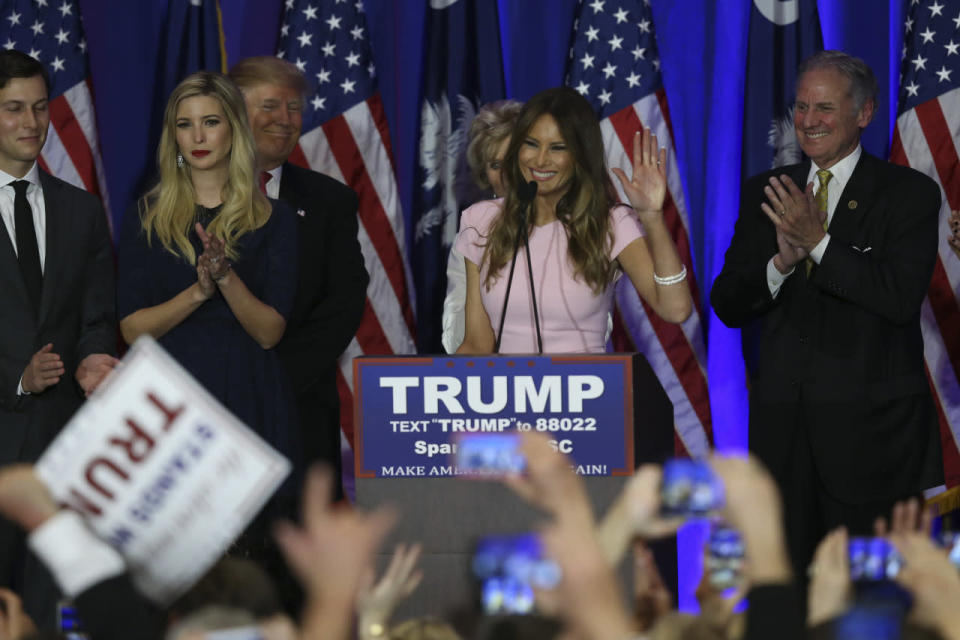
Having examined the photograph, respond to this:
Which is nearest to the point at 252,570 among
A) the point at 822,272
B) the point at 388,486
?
the point at 388,486

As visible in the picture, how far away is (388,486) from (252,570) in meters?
0.76

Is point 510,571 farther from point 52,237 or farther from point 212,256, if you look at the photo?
point 52,237

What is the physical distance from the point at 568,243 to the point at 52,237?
5.05ft

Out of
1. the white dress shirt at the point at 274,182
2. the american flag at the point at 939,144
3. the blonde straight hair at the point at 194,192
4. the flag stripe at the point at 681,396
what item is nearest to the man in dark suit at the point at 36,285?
the blonde straight hair at the point at 194,192

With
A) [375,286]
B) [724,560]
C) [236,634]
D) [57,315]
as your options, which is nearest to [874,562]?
[724,560]

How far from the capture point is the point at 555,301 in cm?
366

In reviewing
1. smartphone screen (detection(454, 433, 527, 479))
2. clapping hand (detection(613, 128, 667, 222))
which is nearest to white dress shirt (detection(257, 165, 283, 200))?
clapping hand (detection(613, 128, 667, 222))

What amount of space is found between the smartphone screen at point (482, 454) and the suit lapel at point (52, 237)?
1.63m

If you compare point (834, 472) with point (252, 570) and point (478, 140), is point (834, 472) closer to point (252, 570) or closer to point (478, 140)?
point (478, 140)

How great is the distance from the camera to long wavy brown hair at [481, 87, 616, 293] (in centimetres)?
369

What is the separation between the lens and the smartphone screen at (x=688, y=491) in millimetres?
2637

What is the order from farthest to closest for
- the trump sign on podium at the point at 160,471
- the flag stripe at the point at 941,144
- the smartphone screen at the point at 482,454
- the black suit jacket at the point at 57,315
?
the flag stripe at the point at 941,144, the black suit jacket at the point at 57,315, the smartphone screen at the point at 482,454, the trump sign on podium at the point at 160,471

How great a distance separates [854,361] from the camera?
4.37m

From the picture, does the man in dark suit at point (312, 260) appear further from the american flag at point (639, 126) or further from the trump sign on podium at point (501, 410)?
the trump sign on podium at point (501, 410)
